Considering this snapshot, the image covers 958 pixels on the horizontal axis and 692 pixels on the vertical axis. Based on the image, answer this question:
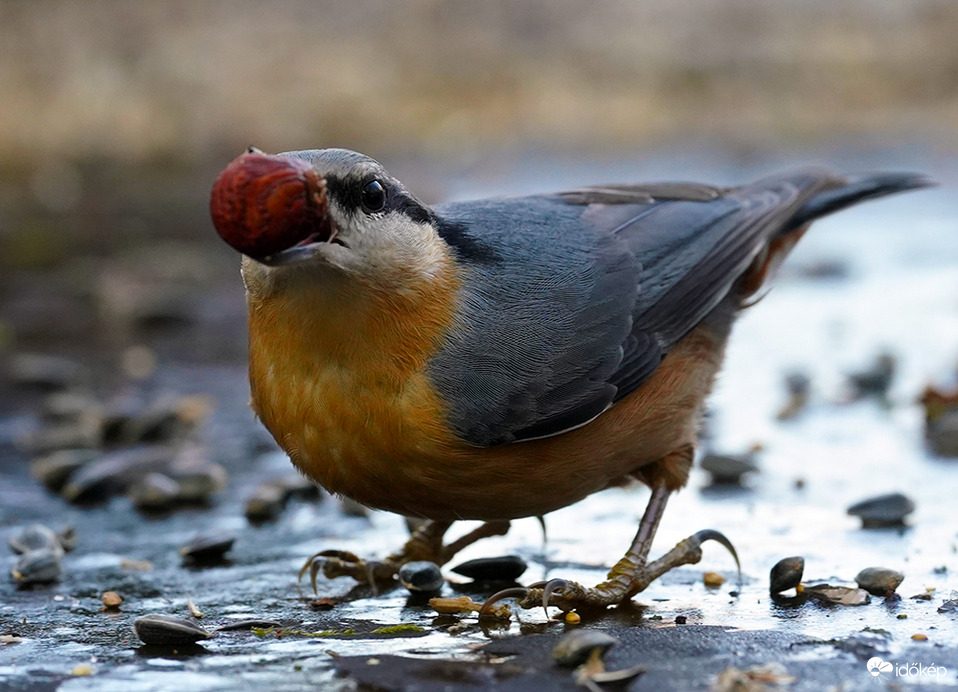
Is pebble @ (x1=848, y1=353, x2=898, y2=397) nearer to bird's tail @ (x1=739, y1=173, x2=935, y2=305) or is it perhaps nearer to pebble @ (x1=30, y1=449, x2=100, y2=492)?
bird's tail @ (x1=739, y1=173, x2=935, y2=305)

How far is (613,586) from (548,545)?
1.90ft

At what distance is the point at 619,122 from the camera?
15.6m

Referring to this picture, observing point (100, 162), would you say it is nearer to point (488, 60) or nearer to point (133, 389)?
point (488, 60)

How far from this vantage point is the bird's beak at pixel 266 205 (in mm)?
2709

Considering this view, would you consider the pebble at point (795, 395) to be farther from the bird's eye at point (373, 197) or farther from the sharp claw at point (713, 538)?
the bird's eye at point (373, 197)

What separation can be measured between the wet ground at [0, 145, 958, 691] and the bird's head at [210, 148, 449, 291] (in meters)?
0.91

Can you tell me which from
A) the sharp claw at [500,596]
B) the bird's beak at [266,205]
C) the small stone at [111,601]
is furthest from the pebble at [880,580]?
the small stone at [111,601]

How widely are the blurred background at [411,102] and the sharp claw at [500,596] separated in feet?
15.6

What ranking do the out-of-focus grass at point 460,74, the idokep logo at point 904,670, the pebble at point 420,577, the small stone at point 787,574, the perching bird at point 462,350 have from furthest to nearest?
the out-of-focus grass at point 460,74, the pebble at point 420,577, the small stone at point 787,574, the perching bird at point 462,350, the idokep logo at point 904,670

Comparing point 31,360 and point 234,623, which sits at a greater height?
point 31,360

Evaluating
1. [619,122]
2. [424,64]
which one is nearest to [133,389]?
[619,122]

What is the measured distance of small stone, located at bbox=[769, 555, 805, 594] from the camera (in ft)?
11.2

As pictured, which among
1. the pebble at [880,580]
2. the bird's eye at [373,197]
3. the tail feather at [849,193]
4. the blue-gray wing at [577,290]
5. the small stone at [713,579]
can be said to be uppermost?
the bird's eye at [373,197]

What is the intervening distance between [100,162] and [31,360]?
7.10 m
